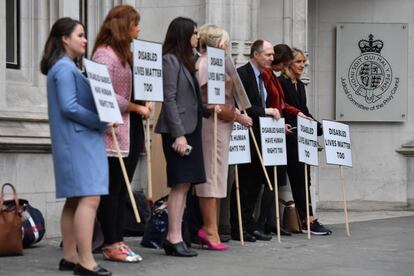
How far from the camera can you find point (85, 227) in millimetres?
7301

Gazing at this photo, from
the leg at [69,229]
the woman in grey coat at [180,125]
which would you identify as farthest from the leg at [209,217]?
the leg at [69,229]

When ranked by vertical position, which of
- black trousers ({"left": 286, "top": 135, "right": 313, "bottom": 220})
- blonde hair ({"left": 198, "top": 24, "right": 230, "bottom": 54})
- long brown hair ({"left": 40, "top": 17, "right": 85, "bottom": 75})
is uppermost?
blonde hair ({"left": 198, "top": 24, "right": 230, "bottom": 54})

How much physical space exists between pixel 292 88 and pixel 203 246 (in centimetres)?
256

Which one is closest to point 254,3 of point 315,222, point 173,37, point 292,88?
point 292,88

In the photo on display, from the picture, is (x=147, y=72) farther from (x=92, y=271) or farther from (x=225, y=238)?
(x=225, y=238)

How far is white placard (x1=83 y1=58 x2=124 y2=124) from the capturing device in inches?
284

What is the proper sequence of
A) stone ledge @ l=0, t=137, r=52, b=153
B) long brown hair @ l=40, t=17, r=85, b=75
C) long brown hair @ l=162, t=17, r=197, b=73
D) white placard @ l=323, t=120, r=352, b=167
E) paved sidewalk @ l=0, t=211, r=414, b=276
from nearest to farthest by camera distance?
long brown hair @ l=40, t=17, r=85, b=75 → paved sidewalk @ l=0, t=211, r=414, b=276 → long brown hair @ l=162, t=17, r=197, b=73 → stone ledge @ l=0, t=137, r=52, b=153 → white placard @ l=323, t=120, r=352, b=167

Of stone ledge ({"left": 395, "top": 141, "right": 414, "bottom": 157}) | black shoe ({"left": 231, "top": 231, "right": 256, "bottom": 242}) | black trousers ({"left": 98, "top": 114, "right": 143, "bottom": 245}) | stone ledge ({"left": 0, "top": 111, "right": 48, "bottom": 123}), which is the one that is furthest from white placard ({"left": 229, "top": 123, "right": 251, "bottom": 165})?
stone ledge ({"left": 395, "top": 141, "right": 414, "bottom": 157})

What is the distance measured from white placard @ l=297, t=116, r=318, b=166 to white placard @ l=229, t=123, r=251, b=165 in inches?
32.1

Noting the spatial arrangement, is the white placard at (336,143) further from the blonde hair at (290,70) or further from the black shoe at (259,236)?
the black shoe at (259,236)

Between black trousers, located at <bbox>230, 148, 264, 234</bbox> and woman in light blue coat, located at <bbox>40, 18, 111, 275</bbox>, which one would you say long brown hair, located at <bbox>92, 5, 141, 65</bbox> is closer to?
woman in light blue coat, located at <bbox>40, 18, 111, 275</bbox>

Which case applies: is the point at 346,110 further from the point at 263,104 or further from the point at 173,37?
the point at 173,37

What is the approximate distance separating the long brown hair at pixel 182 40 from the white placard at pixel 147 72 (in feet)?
1.21

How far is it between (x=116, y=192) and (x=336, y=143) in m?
3.71
